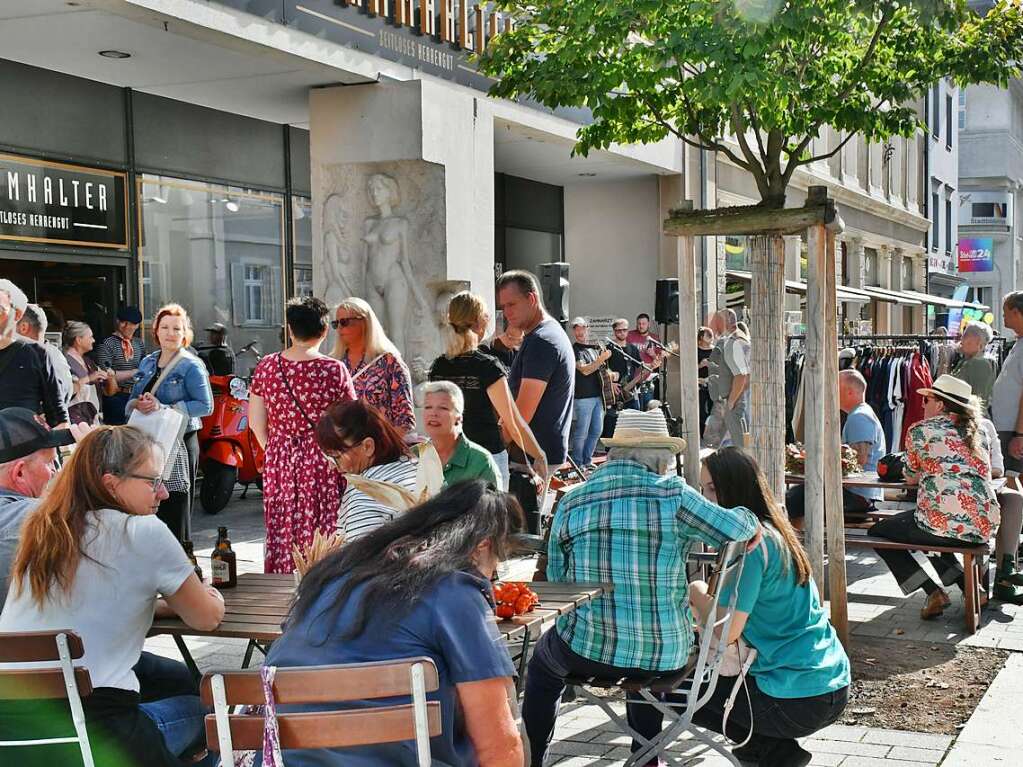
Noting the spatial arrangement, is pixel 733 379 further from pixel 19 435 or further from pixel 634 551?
pixel 19 435

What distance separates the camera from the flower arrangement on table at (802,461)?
8562 mm

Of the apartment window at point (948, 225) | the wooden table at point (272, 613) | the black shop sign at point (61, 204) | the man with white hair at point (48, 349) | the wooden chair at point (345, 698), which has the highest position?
the apartment window at point (948, 225)

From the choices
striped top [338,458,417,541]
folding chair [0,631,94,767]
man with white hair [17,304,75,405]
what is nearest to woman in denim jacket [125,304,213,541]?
man with white hair [17,304,75,405]

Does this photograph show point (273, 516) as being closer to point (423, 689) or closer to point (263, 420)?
point (263, 420)

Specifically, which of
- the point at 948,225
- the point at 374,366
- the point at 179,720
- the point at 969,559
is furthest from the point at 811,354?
the point at 948,225

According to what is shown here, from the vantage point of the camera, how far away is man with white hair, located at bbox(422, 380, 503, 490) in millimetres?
5527

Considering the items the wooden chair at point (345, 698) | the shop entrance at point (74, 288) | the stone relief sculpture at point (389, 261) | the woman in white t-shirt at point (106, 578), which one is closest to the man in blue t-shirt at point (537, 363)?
the woman in white t-shirt at point (106, 578)

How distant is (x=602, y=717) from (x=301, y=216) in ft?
34.7

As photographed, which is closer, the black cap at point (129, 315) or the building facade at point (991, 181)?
the black cap at point (129, 315)

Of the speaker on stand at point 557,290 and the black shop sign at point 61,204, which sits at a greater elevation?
the black shop sign at point 61,204

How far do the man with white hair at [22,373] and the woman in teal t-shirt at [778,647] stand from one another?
4.03 m

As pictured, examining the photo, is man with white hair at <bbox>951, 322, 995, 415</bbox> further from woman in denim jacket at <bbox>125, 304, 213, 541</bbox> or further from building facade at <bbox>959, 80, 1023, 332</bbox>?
building facade at <bbox>959, 80, 1023, 332</bbox>

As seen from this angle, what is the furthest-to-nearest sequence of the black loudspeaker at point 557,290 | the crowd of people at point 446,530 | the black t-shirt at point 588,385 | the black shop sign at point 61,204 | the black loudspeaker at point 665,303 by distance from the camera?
the black loudspeaker at point 665,303 < the black loudspeaker at point 557,290 < the black t-shirt at point 588,385 < the black shop sign at point 61,204 < the crowd of people at point 446,530

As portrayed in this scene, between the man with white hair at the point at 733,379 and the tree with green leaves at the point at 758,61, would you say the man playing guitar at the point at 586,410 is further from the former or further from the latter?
the tree with green leaves at the point at 758,61
